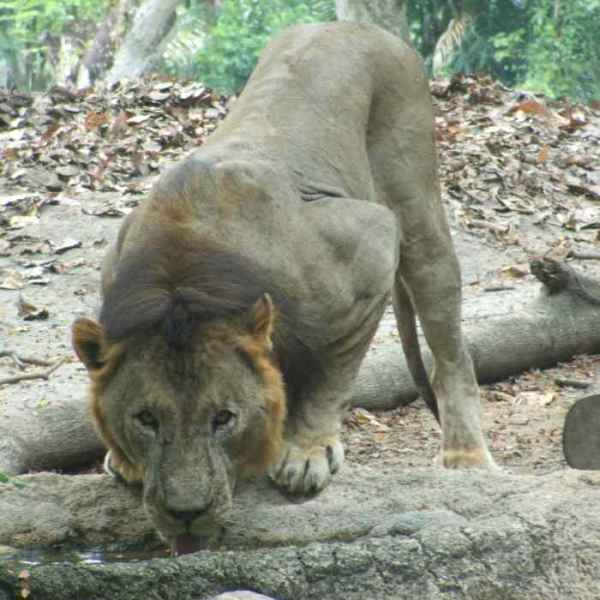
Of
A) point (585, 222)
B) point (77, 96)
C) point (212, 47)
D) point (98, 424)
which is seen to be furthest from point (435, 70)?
point (98, 424)

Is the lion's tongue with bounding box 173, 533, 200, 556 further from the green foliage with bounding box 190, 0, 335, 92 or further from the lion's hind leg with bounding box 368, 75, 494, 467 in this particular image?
the green foliage with bounding box 190, 0, 335, 92

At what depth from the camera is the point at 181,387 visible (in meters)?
4.05

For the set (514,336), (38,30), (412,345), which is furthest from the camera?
(38,30)

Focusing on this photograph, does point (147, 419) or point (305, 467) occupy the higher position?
point (147, 419)

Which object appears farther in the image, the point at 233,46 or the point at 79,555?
the point at 233,46

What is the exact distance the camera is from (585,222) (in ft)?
35.4

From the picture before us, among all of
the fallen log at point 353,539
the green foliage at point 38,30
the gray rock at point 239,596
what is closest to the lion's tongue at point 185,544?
the fallen log at point 353,539

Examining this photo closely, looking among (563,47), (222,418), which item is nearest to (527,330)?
(222,418)

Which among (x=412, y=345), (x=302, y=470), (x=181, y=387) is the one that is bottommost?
(x=412, y=345)

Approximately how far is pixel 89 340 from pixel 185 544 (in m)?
0.70

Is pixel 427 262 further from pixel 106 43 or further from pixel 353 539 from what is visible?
pixel 106 43

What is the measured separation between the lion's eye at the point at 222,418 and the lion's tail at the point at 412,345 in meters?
2.60

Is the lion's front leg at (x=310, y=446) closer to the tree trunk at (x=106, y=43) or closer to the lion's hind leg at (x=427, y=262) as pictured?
the lion's hind leg at (x=427, y=262)

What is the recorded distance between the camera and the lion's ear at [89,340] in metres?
4.27
